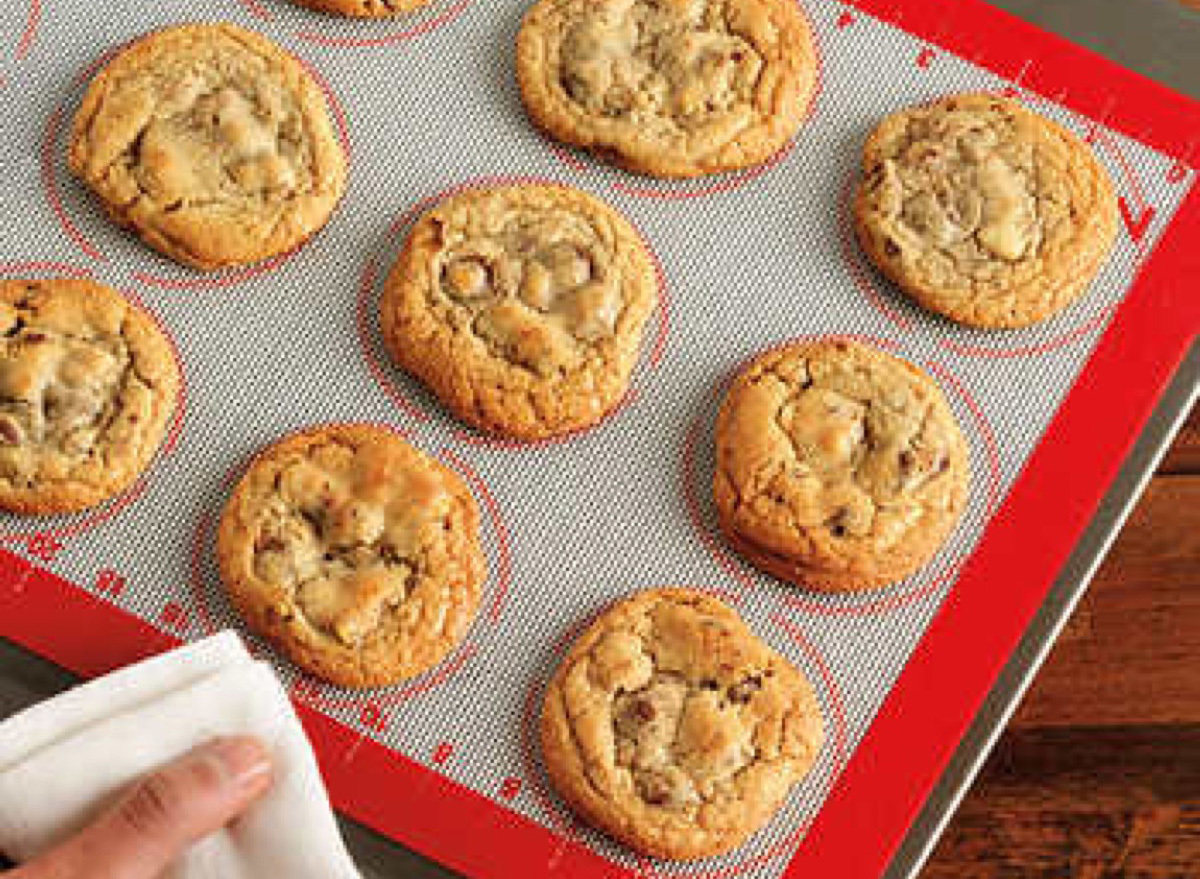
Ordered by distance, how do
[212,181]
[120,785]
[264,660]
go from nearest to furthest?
[120,785], [264,660], [212,181]

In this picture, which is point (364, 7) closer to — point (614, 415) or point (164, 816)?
point (614, 415)

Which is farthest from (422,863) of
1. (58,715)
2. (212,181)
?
(212,181)

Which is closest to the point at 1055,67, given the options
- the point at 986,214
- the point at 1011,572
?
the point at 986,214

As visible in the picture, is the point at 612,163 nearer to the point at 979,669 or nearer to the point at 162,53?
the point at 162,53

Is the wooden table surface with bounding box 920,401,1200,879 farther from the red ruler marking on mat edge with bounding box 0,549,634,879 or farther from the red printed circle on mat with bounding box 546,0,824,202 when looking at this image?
the red printed circle on mat with bounding box 546,0,824,202

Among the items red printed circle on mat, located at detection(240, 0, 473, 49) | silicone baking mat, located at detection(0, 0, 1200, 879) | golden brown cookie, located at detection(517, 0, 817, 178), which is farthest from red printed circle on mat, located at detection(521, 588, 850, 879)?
red printed circle on mat, located at detection(240, 0, 473, 49)

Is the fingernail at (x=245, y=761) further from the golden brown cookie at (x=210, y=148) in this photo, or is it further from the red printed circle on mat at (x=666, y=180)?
the red printed circle on mat at (x=666, y=180)
